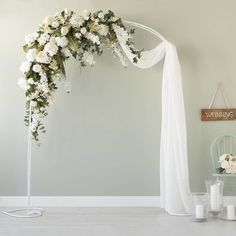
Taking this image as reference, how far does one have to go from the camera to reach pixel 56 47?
12.6 ft

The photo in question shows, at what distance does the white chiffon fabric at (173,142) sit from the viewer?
151 inches

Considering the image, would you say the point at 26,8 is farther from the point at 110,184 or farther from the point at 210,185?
the point at 210,185

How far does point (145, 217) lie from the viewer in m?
3.81

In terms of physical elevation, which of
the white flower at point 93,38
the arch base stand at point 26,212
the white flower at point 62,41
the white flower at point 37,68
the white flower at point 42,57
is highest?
the white flower at point 93,38

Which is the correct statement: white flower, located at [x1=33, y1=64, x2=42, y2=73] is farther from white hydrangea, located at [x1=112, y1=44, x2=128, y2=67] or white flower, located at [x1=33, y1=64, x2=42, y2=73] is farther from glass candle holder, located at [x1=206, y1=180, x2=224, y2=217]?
glass candle holder, located at [x1=206, y1=180, x2=224, y2=217]

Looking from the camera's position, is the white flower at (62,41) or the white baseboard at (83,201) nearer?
the white flower at (62,41)

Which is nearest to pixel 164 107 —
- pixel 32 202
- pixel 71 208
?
pixel 71 208

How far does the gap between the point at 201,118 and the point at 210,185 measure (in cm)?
82

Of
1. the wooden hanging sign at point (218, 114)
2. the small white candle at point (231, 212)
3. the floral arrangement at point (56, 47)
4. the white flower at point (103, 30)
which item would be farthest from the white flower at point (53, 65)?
the small white candle at point (231, 212)

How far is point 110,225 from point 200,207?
85cm

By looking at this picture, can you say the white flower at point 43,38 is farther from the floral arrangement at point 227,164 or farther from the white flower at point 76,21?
the floral arrangement at point 227,164

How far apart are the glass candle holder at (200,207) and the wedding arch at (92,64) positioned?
5.0 inches

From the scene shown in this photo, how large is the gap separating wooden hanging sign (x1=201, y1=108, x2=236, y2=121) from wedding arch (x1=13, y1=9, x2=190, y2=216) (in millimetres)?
463

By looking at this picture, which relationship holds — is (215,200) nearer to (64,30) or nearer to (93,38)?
(93,38)
